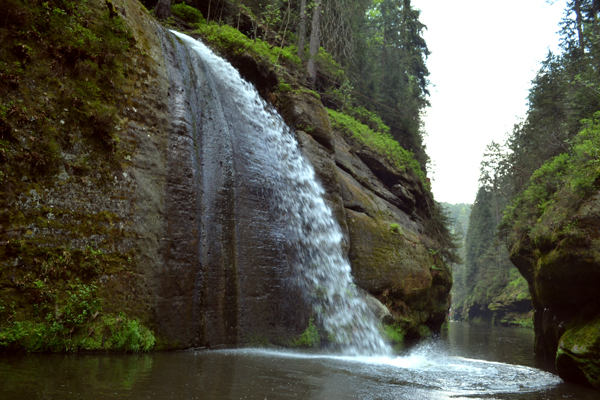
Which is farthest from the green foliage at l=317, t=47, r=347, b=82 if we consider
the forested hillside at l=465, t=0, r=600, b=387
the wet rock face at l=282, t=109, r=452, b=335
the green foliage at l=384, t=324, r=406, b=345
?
the green foliage at l=384, t=324, r=406, b=345

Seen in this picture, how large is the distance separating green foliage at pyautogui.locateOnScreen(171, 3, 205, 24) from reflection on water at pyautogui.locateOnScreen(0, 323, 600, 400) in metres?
12.5

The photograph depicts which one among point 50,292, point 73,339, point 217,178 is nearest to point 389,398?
point 73,339

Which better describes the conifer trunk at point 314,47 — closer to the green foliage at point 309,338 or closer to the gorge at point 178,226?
the gorge at point 178,226

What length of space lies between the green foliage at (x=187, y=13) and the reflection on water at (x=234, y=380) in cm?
1253

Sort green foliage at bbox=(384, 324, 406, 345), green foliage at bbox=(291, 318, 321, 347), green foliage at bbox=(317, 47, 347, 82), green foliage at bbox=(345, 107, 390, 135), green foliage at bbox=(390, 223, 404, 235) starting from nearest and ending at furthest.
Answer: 1. green foliage at bbox=(291, 318, 321, 347)
2. green foliage at bbox=(384, 324, 406, 345)
3. green foliage at bbox=(390, 223, 404, 235)
4. green foliage at bbox=(317, 47, 347, 82)
5. green foliage at bbox=(345, 107, 390, 135)

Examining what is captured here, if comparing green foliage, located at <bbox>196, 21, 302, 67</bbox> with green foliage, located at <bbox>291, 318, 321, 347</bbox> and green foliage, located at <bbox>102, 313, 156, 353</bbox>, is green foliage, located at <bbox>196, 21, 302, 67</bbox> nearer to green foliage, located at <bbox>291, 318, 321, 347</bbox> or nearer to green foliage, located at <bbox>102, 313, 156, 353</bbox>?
green foliage, located at <bbox>291, 318, 321, 347</bbox>

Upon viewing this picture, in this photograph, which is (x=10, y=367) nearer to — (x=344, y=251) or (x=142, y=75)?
(x=142, y=75)

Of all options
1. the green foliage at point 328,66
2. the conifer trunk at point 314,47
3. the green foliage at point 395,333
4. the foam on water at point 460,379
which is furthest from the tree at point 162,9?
the green foliage at point 395,333

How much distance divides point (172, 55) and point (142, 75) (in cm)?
159

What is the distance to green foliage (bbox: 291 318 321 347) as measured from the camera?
24.8ft

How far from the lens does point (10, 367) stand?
3533 millimetres

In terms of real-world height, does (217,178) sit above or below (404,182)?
below

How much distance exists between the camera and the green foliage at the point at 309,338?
7.56 meters

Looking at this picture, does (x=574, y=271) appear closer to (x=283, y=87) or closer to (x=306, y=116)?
(x=306, y=116)
